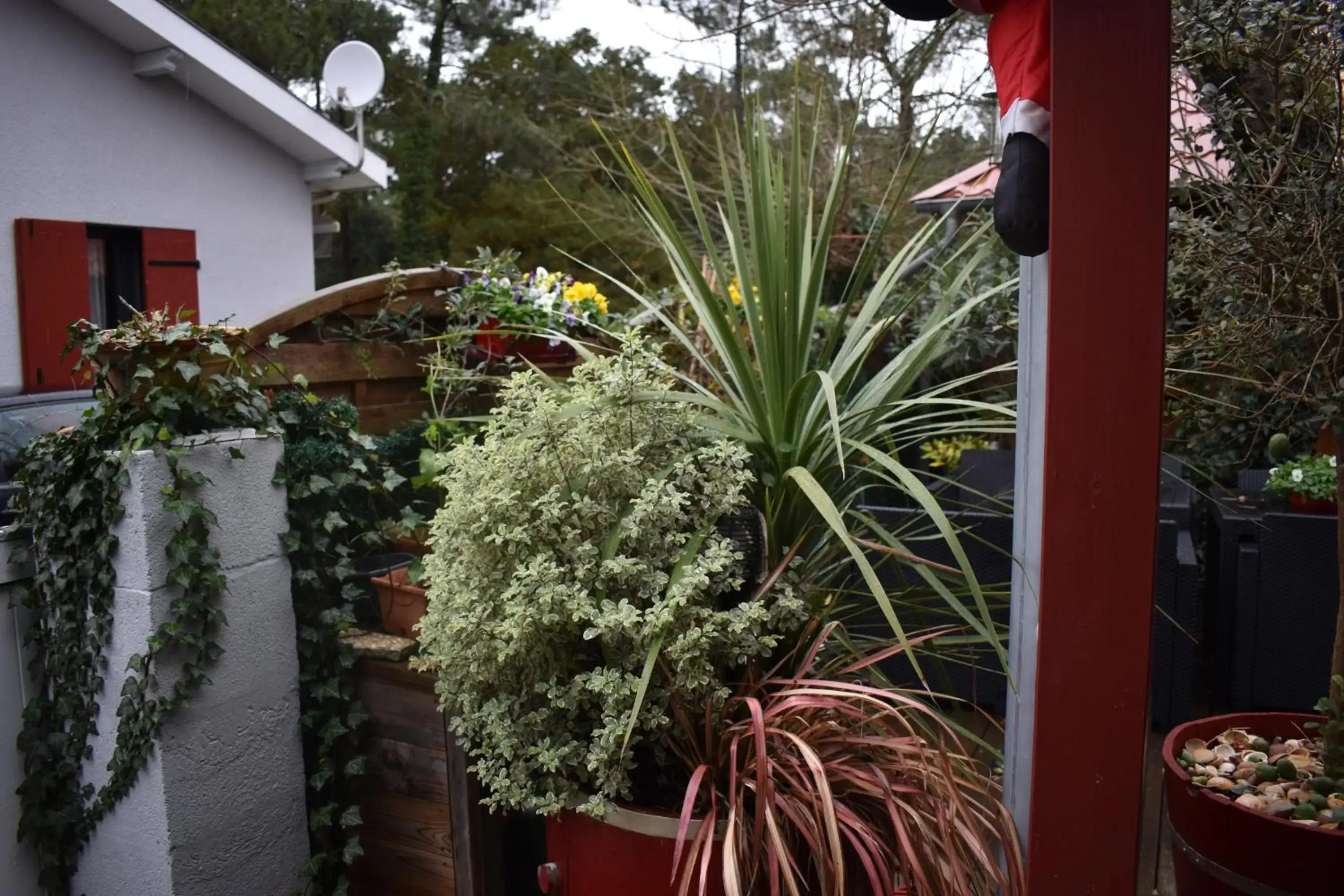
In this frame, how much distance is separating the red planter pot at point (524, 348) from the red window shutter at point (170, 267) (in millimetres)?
4666

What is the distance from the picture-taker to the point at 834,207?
6.11ft

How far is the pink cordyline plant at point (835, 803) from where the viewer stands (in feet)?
4.72

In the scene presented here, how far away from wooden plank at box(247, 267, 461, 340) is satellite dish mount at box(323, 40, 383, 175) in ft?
13.7

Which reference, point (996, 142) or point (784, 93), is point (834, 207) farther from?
point (784, 93)

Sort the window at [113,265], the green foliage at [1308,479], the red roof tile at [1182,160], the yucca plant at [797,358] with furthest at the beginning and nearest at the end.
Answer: the window at [113,265]
the green foliage at [1308,479]
the red roof tile at [1182,160]
the yucca plant at [797,358]

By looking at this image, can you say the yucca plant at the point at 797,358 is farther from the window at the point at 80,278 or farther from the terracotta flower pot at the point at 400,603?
the window at the point at 80,278

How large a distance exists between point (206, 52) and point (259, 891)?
6405mm

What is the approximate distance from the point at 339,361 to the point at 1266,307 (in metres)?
2.27

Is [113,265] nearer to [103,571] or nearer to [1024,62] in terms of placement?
[103,571]

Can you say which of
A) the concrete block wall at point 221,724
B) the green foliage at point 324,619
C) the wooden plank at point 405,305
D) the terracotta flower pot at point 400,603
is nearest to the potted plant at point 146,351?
the concrete block wall at point 221,724

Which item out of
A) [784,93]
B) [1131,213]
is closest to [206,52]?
[784,93]

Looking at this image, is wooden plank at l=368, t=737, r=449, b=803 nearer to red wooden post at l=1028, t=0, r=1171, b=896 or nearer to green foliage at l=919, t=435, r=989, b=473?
red wooden post at l=1028, t=0, r=1171, b=896

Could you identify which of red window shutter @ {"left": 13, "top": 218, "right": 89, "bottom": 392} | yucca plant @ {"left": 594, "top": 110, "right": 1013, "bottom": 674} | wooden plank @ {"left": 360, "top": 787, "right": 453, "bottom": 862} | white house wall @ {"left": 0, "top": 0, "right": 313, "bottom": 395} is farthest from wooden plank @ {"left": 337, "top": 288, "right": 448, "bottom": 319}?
red window shutter @ {"left": 13, "top": 218, "right": 89, "bottom": 392}

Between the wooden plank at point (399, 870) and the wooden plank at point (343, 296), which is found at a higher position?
the wooden plank at point (343, 296)
